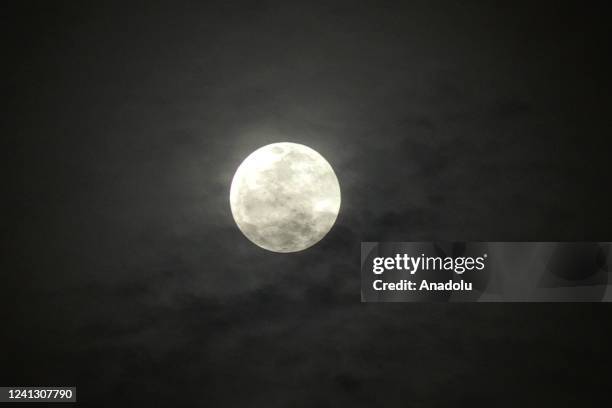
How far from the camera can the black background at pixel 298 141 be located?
2713mm

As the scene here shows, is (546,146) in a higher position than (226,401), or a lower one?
higher

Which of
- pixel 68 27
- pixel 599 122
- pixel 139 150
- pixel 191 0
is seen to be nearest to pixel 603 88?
pixel 599 122

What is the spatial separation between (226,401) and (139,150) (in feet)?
4.88

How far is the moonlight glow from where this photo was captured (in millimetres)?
2551

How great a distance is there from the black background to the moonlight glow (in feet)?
0.46

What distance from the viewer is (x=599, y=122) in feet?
9.31

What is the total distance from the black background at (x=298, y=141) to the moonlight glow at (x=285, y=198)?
14 cm

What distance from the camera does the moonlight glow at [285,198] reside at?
8.37 feet

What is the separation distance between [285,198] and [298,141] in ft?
1.36

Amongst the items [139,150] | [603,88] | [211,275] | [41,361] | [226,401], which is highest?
[603,88]

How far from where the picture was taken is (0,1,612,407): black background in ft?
8.90

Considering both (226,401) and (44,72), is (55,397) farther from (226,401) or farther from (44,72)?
(44,72)

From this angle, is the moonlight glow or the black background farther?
the black background

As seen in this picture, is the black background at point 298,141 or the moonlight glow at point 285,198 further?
the black background at point 298,141
